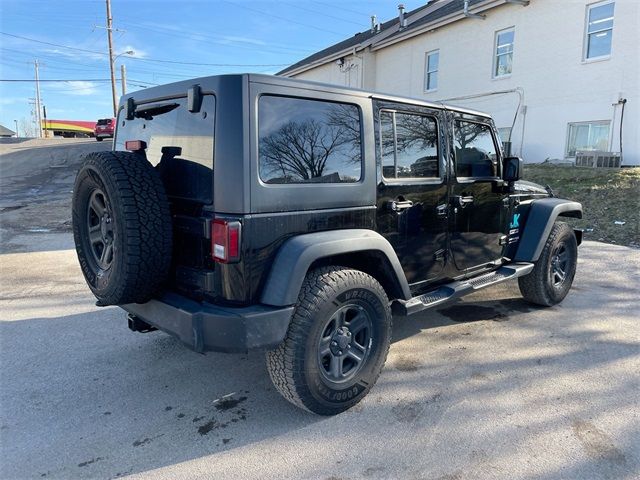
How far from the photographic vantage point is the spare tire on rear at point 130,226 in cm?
253

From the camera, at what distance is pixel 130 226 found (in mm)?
2512

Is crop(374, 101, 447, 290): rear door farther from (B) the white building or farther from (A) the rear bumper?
(B) the white building

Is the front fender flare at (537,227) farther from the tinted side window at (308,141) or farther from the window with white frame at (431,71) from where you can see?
the window with white frame at (431,71)

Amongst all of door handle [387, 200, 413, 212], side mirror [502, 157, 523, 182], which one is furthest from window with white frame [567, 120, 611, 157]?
door handle [387, 200, 413, 212]

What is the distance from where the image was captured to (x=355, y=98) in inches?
122

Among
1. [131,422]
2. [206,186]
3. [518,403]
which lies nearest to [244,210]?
[206,186]

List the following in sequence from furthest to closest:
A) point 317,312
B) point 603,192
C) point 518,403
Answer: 1. point 603,192
2. point 518,403
3. point 317,312

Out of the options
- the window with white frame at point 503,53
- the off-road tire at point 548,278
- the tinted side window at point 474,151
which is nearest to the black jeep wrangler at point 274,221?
the tinted side window at point 474,151

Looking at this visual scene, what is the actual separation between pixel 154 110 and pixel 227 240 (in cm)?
125

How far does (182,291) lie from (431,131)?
2.22 meters

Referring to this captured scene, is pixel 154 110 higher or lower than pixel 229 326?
higher

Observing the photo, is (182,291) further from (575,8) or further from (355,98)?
(575,8)

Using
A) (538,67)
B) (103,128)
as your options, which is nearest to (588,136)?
(538,67)

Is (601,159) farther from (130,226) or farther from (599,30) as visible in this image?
(130,226)
